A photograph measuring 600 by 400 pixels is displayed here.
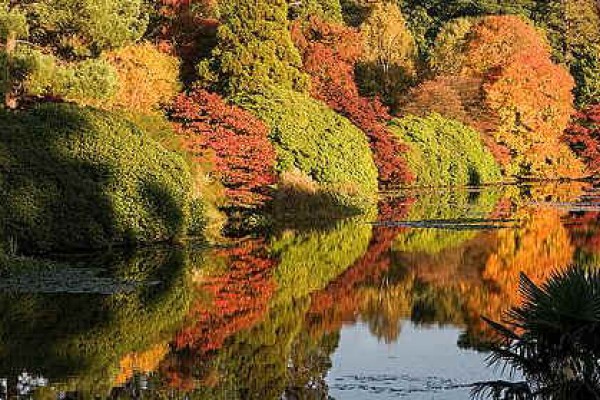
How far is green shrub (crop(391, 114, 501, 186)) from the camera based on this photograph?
5344 centimetres

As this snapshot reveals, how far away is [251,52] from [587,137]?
30.9m

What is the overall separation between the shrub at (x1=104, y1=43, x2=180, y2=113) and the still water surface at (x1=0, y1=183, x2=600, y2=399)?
327 inches

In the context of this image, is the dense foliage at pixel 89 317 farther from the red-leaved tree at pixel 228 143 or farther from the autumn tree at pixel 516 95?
the autumn tree at pixel 516 95

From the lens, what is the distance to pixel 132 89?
35.2 meters

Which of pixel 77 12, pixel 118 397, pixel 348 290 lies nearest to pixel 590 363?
pixel 118 397

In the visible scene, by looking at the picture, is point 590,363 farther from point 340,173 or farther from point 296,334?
point 340,173

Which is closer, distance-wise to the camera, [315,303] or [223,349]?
[223,349]

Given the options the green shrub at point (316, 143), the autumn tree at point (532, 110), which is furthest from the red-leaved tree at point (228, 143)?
the autumn tree at point (532, 110)

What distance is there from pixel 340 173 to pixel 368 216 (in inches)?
140

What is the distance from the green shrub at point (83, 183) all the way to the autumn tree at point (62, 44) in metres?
1.43

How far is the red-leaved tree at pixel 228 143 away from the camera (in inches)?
Result: 1251

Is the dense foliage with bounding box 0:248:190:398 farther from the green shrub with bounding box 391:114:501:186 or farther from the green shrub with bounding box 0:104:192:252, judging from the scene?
the green shrub with bounding box 391:114:501:186

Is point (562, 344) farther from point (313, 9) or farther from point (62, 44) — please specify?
point (313, 9)

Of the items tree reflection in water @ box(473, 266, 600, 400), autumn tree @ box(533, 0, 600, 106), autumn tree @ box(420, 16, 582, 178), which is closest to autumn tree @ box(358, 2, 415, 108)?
autumn tree @ box(420, 16, 582, 178)
